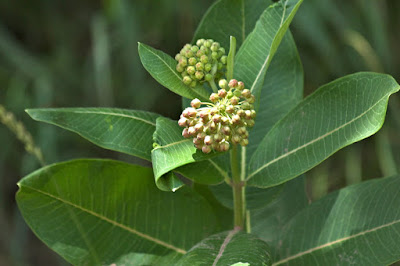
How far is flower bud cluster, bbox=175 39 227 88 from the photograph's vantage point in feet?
3.13

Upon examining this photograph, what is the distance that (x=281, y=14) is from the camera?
988mm

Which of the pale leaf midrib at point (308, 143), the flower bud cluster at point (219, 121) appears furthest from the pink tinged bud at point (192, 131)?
the pale leaf midrib at point (308, 143)

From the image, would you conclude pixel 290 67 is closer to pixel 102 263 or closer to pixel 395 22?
pixel 102 263

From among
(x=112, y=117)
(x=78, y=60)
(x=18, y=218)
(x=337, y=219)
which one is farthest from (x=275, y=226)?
(x=78, y=60)

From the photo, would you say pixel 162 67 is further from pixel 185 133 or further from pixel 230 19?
pixel 230 19

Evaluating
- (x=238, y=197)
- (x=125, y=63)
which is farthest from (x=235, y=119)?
(x=125, y=63)

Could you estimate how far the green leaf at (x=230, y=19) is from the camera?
114 cm

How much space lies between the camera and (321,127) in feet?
3.20

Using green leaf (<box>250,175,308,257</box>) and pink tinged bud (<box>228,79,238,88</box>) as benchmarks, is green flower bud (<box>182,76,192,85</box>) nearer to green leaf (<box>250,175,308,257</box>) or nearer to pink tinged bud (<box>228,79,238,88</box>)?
pink tinged bud (<box>228,79,238,88</box>)

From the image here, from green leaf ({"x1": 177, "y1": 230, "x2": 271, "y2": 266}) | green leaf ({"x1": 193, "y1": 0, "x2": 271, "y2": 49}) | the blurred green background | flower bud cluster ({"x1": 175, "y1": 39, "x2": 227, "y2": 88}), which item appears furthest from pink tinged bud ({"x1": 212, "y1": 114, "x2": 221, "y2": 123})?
the blurred green background

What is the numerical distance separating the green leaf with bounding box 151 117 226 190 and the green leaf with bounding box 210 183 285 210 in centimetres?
14

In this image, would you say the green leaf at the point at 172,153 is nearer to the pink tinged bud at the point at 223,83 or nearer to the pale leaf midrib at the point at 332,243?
the pink tinged bud at the point at 223,83

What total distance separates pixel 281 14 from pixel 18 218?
2404 millimetres

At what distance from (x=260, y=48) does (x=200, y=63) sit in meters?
0.14
